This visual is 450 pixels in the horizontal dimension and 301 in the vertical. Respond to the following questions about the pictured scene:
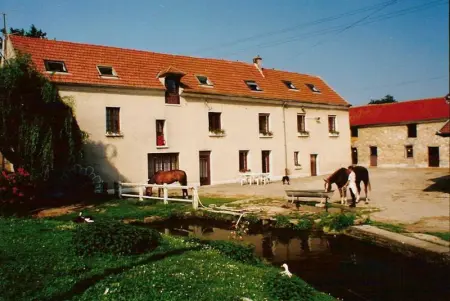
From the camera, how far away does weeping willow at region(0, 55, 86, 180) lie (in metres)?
17.0

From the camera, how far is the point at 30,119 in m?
17.4

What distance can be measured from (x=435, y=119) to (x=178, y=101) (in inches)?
1094

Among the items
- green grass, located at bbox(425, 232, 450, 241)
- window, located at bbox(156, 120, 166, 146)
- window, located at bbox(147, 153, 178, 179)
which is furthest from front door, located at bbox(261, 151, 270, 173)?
green grass, located at bbox(425, 232, 450, 241)

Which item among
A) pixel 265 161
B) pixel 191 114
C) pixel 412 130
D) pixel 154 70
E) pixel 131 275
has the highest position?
pixel 154 70

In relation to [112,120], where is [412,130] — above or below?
above

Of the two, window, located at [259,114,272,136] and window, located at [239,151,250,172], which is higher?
window, located at [259,114,272,136]

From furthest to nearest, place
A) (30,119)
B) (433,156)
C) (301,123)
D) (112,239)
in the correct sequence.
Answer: (433,156), (301,123), (30,119), (112,239)

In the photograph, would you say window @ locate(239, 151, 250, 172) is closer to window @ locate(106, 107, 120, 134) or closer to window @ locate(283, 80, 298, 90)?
window @ locate(283, 80, 298, 90)

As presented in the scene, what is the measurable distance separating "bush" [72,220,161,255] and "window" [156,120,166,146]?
56.4 feet

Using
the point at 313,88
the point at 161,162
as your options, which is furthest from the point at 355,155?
the point at 161,162

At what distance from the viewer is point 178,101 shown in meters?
27.3

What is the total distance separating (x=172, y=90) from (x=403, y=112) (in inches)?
1143

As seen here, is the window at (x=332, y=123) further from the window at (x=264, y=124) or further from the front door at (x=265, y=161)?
the front door at (x=265, y=161)

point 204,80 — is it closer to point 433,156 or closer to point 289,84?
point 289,84
